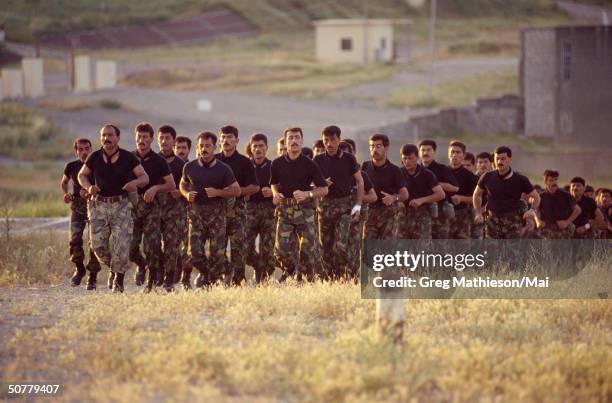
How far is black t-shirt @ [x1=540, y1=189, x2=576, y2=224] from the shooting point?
688 inches

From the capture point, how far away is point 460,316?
42.9ft

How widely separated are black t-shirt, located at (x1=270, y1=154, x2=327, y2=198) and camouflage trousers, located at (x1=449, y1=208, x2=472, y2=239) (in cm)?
323

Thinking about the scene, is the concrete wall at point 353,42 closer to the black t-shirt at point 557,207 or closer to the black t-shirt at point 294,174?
the black t-shirt at point 557,207

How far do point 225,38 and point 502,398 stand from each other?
85.9 meters

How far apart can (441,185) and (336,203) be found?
209 centimetres

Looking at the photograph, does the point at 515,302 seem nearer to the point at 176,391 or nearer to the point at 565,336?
the point at 565,336

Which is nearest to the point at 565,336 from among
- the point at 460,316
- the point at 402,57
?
the point at 460,316

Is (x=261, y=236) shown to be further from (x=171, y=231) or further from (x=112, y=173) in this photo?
(x=112, y=173)

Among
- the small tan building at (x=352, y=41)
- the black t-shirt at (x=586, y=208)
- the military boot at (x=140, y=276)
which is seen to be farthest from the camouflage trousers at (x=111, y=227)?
the small tan building at (x=352, y=41)

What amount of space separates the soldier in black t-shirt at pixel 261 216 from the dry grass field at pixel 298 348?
1.78 meters

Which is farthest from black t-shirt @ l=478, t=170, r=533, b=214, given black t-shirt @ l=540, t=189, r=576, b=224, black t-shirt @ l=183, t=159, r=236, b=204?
black t-shirt @ l=183, t=159, r=236, b=204

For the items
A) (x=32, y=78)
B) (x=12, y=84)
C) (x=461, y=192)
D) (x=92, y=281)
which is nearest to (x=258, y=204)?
(x=92, y=281)

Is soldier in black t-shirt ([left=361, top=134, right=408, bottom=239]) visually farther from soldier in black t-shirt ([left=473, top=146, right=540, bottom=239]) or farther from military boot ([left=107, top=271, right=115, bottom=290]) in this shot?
military boot ([left=107, top=271, right=115, bottom=290])

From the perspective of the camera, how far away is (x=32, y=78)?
54.9m
